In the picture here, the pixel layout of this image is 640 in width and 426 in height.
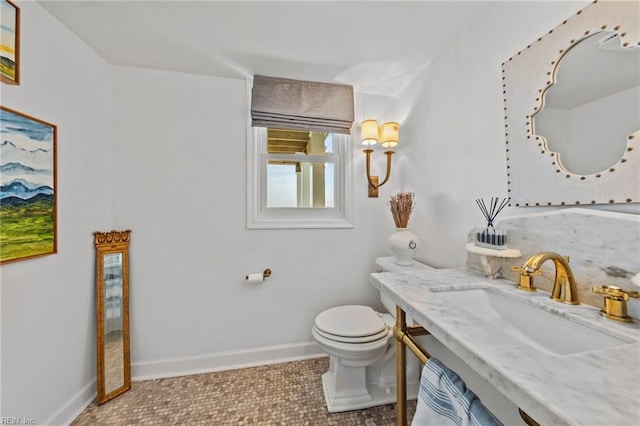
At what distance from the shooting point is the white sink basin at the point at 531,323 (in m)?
0.66

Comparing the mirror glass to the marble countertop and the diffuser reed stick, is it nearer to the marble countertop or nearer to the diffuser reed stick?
the diffuser reed stick

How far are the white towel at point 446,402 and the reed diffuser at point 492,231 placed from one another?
0.55 meters

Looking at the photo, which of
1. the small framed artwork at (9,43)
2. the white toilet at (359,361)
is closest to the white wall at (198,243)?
the white toilet at (359,361)

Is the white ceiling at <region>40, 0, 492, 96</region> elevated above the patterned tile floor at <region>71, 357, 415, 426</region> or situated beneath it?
elevated above

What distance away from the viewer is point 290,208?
200 cm

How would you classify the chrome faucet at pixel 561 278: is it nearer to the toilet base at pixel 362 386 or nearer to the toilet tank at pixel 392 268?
the toilet tank at pixel 392 268

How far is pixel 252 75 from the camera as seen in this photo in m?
1.80

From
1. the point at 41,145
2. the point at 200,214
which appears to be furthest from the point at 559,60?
the point at 41,145

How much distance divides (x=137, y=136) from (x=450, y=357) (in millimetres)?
2317

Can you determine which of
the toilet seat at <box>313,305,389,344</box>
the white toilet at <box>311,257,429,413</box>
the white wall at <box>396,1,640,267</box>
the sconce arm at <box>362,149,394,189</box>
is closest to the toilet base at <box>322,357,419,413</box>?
the white toilet at <box>311,257,429,413</box>

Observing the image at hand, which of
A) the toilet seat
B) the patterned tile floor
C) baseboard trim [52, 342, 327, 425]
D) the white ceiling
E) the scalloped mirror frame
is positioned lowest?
the patterned tile floor

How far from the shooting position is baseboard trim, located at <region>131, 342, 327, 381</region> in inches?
66.9

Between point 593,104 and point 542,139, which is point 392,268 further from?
point 593,104

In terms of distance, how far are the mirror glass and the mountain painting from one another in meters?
2.16
